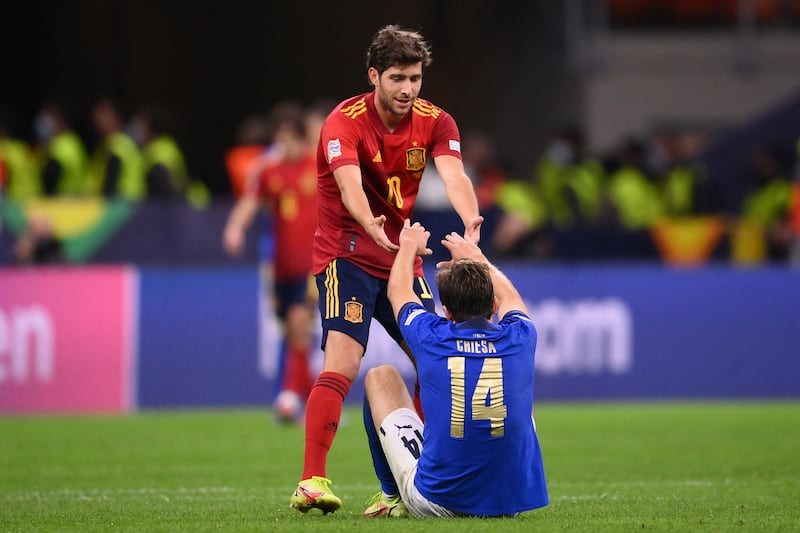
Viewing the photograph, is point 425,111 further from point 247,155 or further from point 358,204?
point 247,155

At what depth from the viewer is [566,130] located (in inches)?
776

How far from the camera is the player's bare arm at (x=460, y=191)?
282 inches

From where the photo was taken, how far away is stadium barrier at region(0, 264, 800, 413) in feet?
47.5

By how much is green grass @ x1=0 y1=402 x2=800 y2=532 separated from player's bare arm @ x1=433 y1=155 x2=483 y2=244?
1340 mm

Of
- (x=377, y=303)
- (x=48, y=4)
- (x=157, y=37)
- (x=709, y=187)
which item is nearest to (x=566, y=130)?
(x=709, y=187)

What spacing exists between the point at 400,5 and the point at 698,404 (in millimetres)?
9949

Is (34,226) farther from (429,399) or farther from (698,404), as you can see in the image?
(429,399)

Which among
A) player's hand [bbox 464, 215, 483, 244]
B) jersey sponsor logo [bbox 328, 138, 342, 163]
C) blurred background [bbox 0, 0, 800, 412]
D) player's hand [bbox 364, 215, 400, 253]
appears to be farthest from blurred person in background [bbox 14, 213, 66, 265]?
player's hand [bbox 464, 215, 483, 244]

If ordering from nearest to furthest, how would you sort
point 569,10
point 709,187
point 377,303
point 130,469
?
point 377,303 < point 130,469 < point 709,187 < point 569,10

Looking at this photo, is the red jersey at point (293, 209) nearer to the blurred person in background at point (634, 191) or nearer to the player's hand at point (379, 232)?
the player's hand at point (379, 232)

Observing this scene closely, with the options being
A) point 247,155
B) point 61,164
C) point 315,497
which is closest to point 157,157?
point 61,164

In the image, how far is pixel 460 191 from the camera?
741cm

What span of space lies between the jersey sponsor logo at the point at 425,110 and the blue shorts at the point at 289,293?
18.4 ft

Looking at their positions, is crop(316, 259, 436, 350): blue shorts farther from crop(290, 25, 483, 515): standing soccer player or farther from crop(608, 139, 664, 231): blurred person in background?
crop(608, 139, 664, 231): blurred person in background
